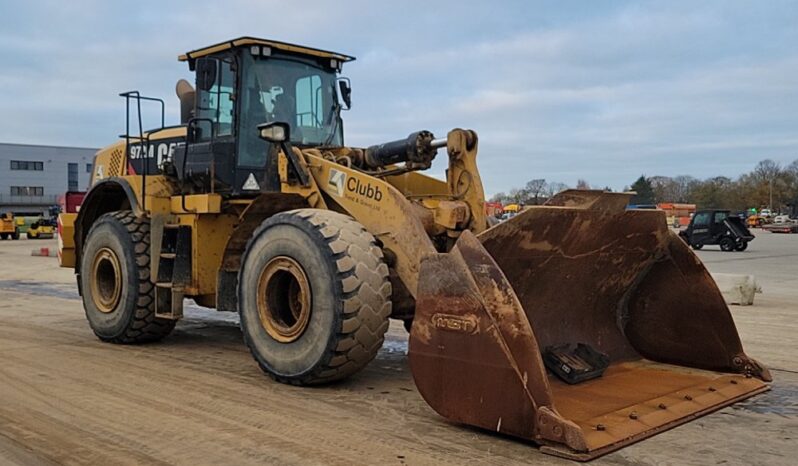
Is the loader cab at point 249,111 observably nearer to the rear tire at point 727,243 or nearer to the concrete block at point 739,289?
the concrete block at point 739,289

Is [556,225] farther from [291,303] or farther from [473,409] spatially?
[291,303]

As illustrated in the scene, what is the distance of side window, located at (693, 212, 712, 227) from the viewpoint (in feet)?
99.9

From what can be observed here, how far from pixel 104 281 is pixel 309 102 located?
307cm

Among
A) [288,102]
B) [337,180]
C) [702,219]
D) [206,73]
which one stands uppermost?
[206,73]

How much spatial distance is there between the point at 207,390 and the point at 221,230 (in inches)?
82.4

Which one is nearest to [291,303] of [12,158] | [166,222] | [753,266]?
[166,222]

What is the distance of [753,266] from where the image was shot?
71.6 feet

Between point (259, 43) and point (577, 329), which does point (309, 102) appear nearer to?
point (259, 43)

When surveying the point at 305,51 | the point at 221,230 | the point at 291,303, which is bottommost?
the point at 291,303

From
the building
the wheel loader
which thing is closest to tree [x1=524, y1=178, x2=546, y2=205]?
the wheel loader

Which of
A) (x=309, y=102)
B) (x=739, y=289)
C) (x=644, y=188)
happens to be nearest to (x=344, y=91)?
(x=309, y=102)

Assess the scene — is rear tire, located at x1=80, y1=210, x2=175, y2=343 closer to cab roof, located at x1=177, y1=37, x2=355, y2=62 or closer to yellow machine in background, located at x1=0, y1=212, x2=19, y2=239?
cab roof, located at x1=177, y1=37, x2=355, y2=62

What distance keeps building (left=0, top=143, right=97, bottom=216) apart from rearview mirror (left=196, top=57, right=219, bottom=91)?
79.3 metres

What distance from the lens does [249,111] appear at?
7.26m
